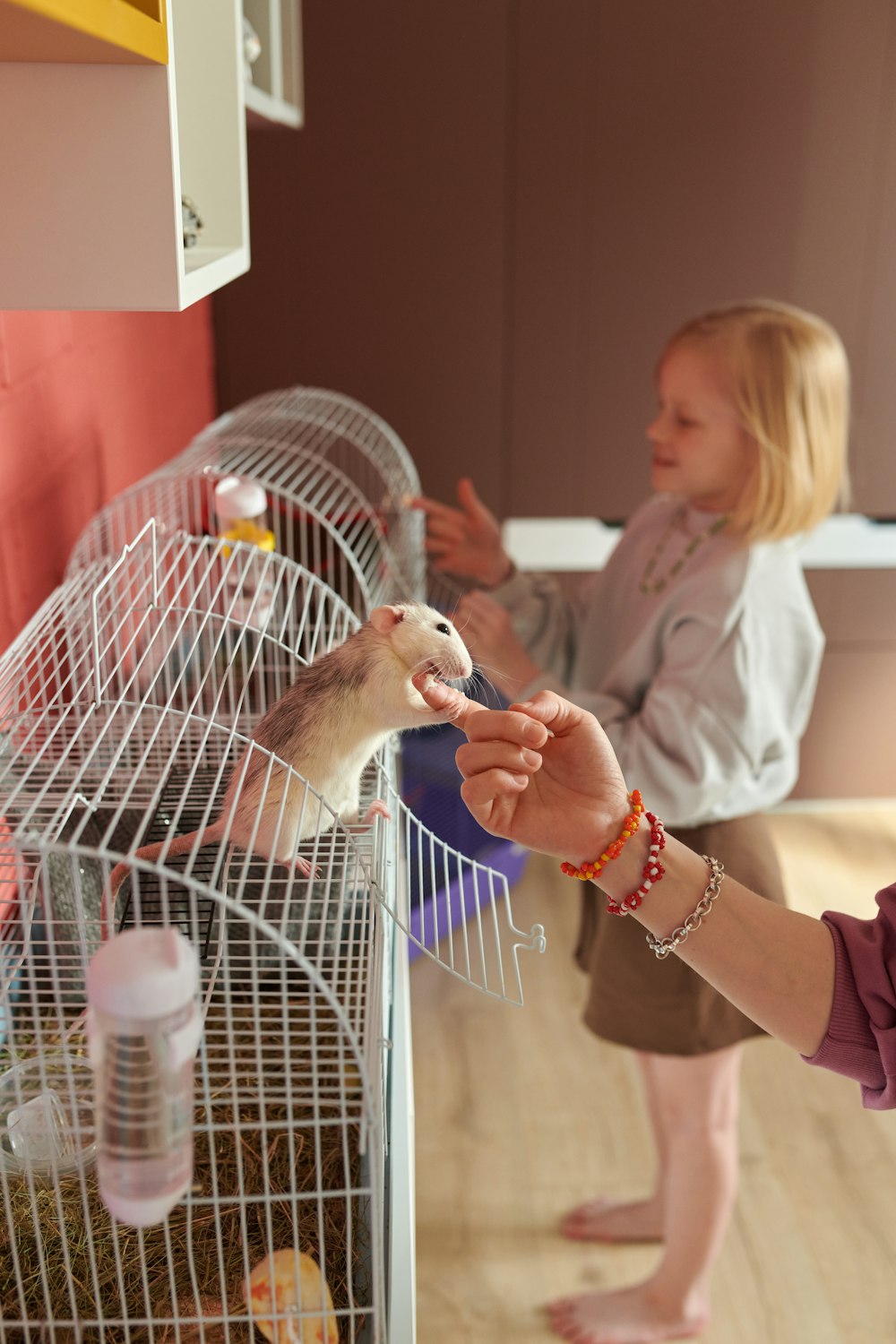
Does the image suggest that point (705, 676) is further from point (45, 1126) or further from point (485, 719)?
point (45, 1126)

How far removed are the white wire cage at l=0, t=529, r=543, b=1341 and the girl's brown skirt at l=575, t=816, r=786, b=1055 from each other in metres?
0.59

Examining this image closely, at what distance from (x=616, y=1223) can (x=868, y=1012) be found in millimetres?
1124

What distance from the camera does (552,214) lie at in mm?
2648

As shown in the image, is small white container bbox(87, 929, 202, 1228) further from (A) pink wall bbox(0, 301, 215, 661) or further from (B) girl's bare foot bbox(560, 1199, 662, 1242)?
(B) girl's bare foot bbox(560, 1199, 662, 1242)

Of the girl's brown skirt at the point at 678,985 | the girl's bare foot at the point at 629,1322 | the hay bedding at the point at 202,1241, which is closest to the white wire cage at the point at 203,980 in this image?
the hay bedding at the point at 202,1241

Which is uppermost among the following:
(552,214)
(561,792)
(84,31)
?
(84,31)

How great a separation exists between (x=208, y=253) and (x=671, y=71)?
182 centimetres

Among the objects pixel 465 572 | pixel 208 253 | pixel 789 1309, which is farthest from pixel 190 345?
pixel 789 1309

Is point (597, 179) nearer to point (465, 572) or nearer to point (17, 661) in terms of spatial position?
point (465, 572)

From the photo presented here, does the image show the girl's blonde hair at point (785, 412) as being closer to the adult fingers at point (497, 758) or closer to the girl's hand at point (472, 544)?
the girl's hand at point (472, 544)

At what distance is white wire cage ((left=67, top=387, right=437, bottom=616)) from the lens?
1.49 metres

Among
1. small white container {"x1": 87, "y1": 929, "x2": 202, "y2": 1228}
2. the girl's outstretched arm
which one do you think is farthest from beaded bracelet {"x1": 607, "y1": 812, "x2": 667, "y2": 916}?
small white container {"x1": 87, "y1": 929, "x2": 202, "y2": 1228}

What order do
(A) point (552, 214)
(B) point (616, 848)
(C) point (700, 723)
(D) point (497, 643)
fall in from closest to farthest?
(B) point (616, 848), (C) point (700, 723), (D) point (497, 643), (A) point (552, 214)

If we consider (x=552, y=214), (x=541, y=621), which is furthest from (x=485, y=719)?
(x=552, y=214)
